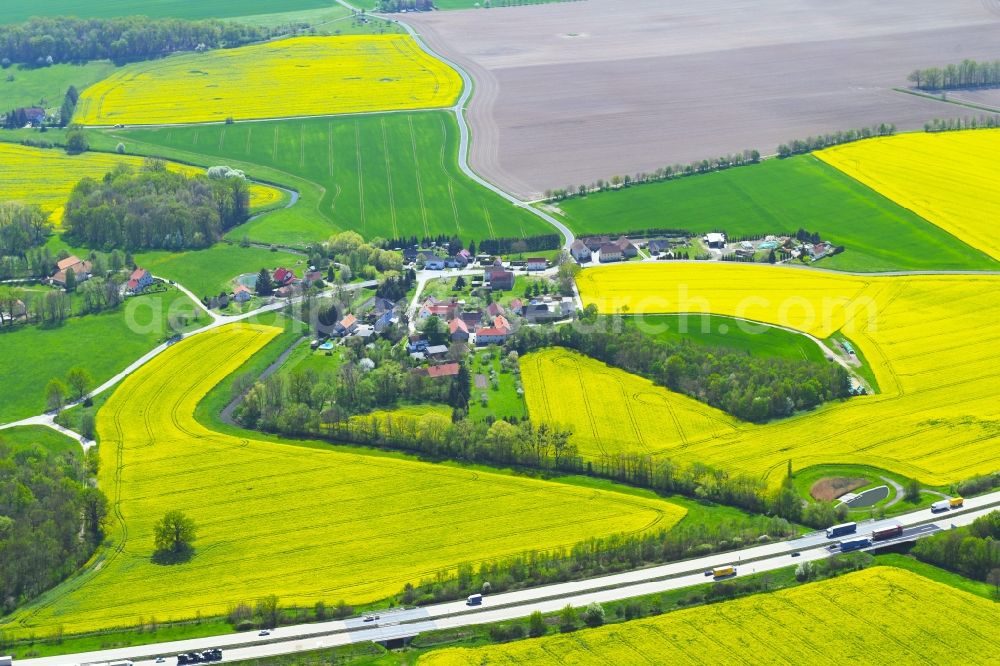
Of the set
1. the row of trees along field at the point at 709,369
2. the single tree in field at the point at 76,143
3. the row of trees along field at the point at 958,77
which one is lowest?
the row of trees along field at the point at 709,369

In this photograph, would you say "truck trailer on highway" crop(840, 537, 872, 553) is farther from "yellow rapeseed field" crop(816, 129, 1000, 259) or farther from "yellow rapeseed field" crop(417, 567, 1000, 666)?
"yellow rapeseed field" crop(816, 129, 1000, 259)

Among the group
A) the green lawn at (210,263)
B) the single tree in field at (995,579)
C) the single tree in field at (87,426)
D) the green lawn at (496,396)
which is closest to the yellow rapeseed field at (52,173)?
the green lawn at (210,263)

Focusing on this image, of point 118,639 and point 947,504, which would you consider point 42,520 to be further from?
point 947,504

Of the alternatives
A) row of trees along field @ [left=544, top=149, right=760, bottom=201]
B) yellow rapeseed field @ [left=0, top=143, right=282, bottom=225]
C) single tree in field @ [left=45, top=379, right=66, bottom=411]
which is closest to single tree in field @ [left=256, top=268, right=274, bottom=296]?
single tree in field @ [left=45, top=379, right=66, bottom=411]

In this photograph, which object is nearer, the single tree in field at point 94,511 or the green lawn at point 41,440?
the single tree in field at point 94,511

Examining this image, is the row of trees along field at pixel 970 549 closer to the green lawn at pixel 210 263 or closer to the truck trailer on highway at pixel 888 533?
the truck trailer on highway at pixel 888 533

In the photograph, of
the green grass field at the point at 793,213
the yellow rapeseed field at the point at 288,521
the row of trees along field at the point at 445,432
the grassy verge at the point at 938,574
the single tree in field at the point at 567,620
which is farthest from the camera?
the green grass field at the point at 793,213

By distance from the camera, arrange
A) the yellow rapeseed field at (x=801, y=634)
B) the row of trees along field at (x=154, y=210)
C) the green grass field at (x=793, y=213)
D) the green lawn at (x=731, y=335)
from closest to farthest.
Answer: the yellow rapeseed field at (x=801, y=634)
the green lawn at (x=731, y=335)
the green grass field at (x=793, y=213)
the row of trees along field at (x=154, y=210)
